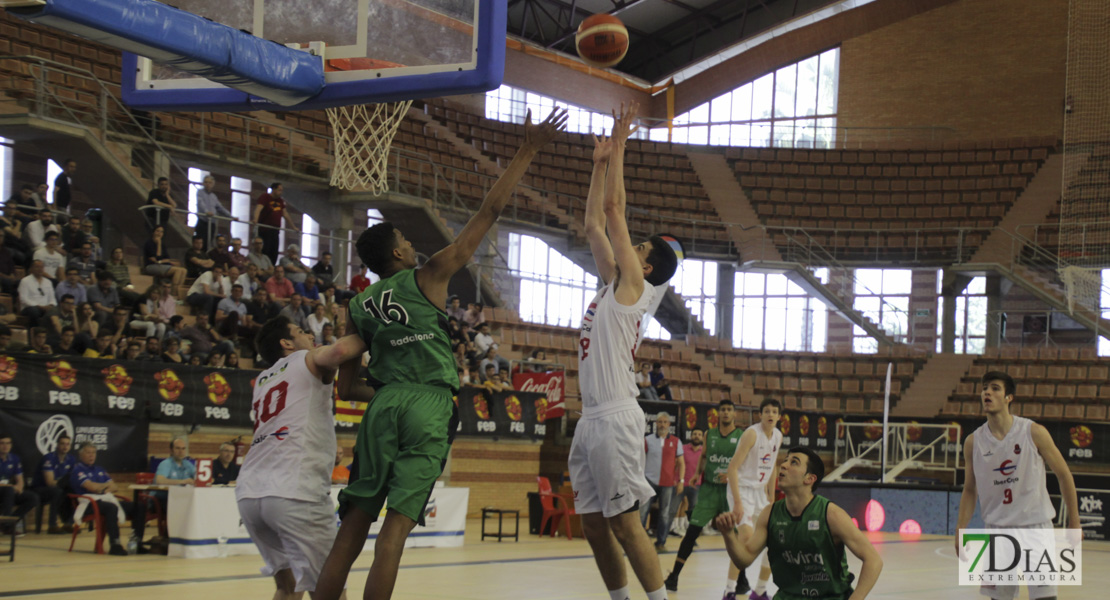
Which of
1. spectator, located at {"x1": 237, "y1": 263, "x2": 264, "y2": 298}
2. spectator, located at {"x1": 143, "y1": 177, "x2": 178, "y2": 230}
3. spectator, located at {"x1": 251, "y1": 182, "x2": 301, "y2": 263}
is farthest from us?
spectator, located at {"x1": 251, "y1": 182, "x2": 301, "y2": 263}

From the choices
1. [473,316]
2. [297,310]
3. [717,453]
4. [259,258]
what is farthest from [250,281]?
[717,453]

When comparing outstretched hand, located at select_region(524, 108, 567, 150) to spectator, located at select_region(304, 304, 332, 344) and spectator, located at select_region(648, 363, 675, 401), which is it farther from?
spectator, located at select_region(648, 363, 675, 401)

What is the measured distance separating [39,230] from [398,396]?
11829 millimetres

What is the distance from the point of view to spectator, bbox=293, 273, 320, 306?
17.5 m

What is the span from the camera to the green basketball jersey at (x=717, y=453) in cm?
1038

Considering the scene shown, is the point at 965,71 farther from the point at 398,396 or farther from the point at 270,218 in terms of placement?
the point at 398,396

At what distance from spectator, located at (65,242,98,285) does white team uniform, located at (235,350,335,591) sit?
10.2m

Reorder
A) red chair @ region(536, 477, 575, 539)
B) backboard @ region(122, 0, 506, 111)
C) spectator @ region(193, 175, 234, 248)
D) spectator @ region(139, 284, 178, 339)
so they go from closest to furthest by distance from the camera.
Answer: backboard @ region(122, 0, 506, 111) → spectator @ region(139, 284, 178, 339) → red chair @ region(536, 477, 575, 539) → spectator @ region(193, 175, 234, 248)

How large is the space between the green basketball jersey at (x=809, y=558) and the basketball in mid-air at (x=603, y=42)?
8.16 meters

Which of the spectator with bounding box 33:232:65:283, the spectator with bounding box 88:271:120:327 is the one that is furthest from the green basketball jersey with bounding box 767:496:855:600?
the spectator with bounding box 33:232:65:283

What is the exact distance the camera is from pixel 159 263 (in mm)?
16438

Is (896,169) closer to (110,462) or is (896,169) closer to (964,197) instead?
(964,197)

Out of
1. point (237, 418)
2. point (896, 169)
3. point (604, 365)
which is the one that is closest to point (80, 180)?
point (237, 418)

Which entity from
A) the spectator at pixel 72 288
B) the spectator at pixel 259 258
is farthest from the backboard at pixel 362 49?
the spectator at pixel 259 258
